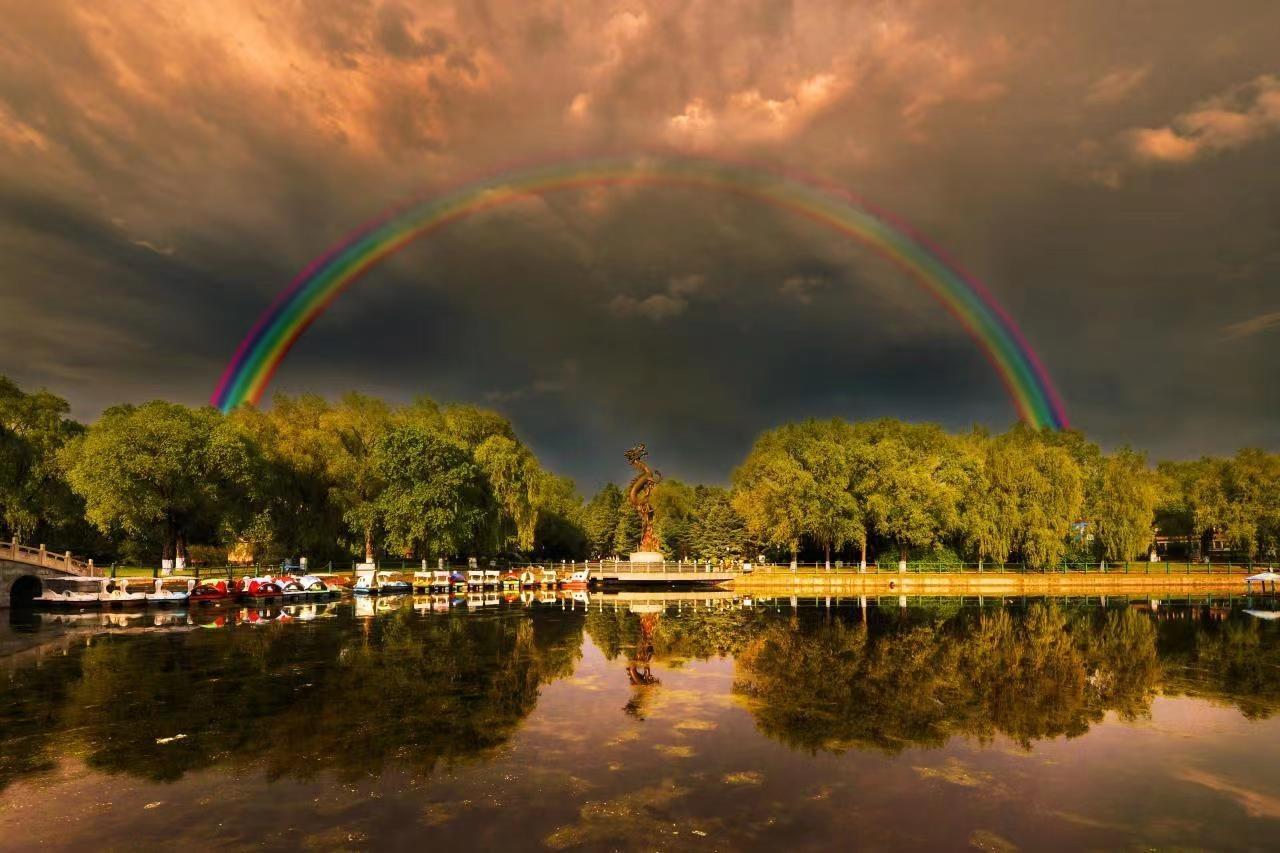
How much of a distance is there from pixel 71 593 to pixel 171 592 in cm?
578

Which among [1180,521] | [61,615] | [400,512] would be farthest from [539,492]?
[1180,521]

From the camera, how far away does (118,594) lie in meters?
46.2

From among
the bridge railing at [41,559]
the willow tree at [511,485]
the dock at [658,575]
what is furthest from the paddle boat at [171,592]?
the dock at [658,575]

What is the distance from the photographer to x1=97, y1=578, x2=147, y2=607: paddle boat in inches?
1793

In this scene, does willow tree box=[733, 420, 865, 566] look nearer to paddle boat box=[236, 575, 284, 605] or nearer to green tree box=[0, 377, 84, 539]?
paddle boat box=[236, 575, 284, 605]

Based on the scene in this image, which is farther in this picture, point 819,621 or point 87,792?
point 819,621

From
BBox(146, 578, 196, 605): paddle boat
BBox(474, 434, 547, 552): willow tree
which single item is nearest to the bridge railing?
BBox(146, 578, 196, 605): paddle boat

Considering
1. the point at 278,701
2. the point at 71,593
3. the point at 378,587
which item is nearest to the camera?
the point at 278,701

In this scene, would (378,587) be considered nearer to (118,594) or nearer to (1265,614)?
(118,594)

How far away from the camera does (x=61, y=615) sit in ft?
136

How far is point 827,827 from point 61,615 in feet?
153

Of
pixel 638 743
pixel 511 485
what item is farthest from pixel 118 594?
pixel 638 743

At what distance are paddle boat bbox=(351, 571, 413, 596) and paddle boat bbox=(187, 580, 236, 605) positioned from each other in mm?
8679

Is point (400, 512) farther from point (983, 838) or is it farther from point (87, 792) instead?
point (983, 838)
